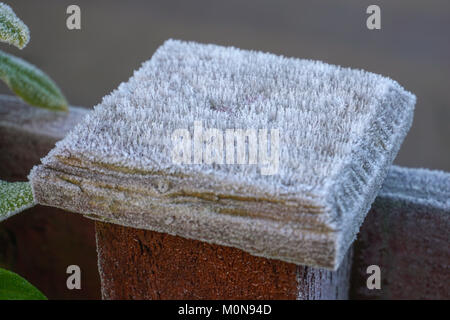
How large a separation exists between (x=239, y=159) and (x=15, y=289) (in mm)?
296

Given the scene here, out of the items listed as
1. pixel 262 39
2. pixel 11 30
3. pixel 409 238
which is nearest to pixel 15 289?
pixel 11 30

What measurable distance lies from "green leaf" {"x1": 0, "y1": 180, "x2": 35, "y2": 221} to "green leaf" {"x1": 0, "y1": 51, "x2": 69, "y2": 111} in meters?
0.24

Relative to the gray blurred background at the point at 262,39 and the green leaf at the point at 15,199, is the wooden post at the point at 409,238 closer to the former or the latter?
the green leaf at the point at 15,199

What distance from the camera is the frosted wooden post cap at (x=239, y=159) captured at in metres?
0.54

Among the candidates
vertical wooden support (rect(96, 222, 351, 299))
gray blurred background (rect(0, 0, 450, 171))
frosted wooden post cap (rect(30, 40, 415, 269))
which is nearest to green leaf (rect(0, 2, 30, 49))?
frosted wooden post cap (rect(30, 40, 415, 269))

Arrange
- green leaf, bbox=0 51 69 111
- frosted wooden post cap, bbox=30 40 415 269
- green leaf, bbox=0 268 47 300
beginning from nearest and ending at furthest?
frosted wooden post cap, bbox=30 40 415 269
green leaf, bbox=0 268 47 300
green leaf, bbox=0 51 69 111

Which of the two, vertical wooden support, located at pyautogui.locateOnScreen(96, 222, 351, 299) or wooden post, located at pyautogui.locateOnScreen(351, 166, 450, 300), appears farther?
wooden post, located at pyautogui.locateOnScreen(351, 166, 450, 300)

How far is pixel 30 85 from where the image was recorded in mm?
898

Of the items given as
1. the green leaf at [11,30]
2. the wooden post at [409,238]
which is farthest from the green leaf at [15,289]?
the wooden post at [409,238]

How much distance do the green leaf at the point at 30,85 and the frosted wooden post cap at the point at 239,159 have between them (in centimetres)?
25

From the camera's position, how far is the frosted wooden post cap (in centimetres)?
54

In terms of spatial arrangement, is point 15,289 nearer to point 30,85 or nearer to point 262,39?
point 30,85

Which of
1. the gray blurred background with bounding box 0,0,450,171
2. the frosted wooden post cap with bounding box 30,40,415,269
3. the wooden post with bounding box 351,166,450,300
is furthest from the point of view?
the gray blurred background with bounding box 0,0,450,171

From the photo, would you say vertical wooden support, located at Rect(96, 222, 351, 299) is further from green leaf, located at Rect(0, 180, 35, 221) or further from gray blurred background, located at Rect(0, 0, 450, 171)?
gray blurred background, located at Rect(0, 0, 450, 171)
